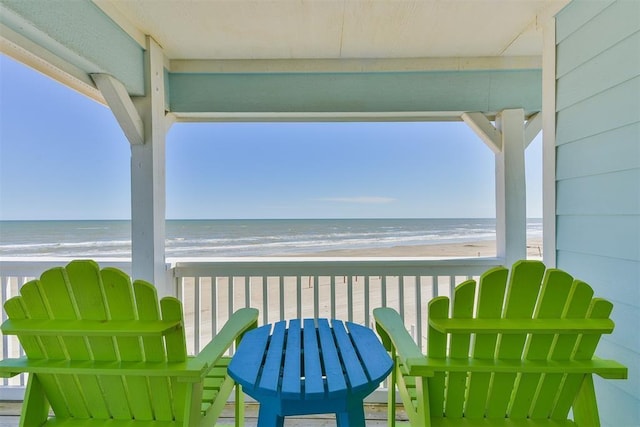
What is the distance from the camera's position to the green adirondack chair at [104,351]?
1.21 meters

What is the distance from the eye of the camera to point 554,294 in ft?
4.09

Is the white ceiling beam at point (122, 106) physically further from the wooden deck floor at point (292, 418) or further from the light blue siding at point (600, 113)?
the light blue siding at point (600, 113)

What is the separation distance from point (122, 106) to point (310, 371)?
1.71 m

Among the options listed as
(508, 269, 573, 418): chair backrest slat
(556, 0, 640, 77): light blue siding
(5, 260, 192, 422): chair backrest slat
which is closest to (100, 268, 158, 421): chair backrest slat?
(5, 260, 192, 422): chair backrest slat

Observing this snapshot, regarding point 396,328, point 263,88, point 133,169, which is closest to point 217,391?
point 396,328

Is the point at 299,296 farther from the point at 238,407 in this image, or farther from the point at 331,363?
the point at 331,363

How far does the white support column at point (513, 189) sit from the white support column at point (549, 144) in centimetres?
44

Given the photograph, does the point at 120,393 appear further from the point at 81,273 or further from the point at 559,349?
the point at 559,349

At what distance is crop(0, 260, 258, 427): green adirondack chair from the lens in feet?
3.97

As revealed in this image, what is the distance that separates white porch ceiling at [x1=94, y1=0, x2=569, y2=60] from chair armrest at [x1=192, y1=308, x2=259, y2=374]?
162 centimetres

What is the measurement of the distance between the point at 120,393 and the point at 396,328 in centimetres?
118

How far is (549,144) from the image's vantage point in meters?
1.82

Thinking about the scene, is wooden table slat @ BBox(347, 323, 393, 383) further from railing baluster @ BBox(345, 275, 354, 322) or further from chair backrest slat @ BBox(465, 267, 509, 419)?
railing baluster @ BBox(345, 275, 354, 322)

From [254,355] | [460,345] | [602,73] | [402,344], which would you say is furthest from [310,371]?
[602,73]
